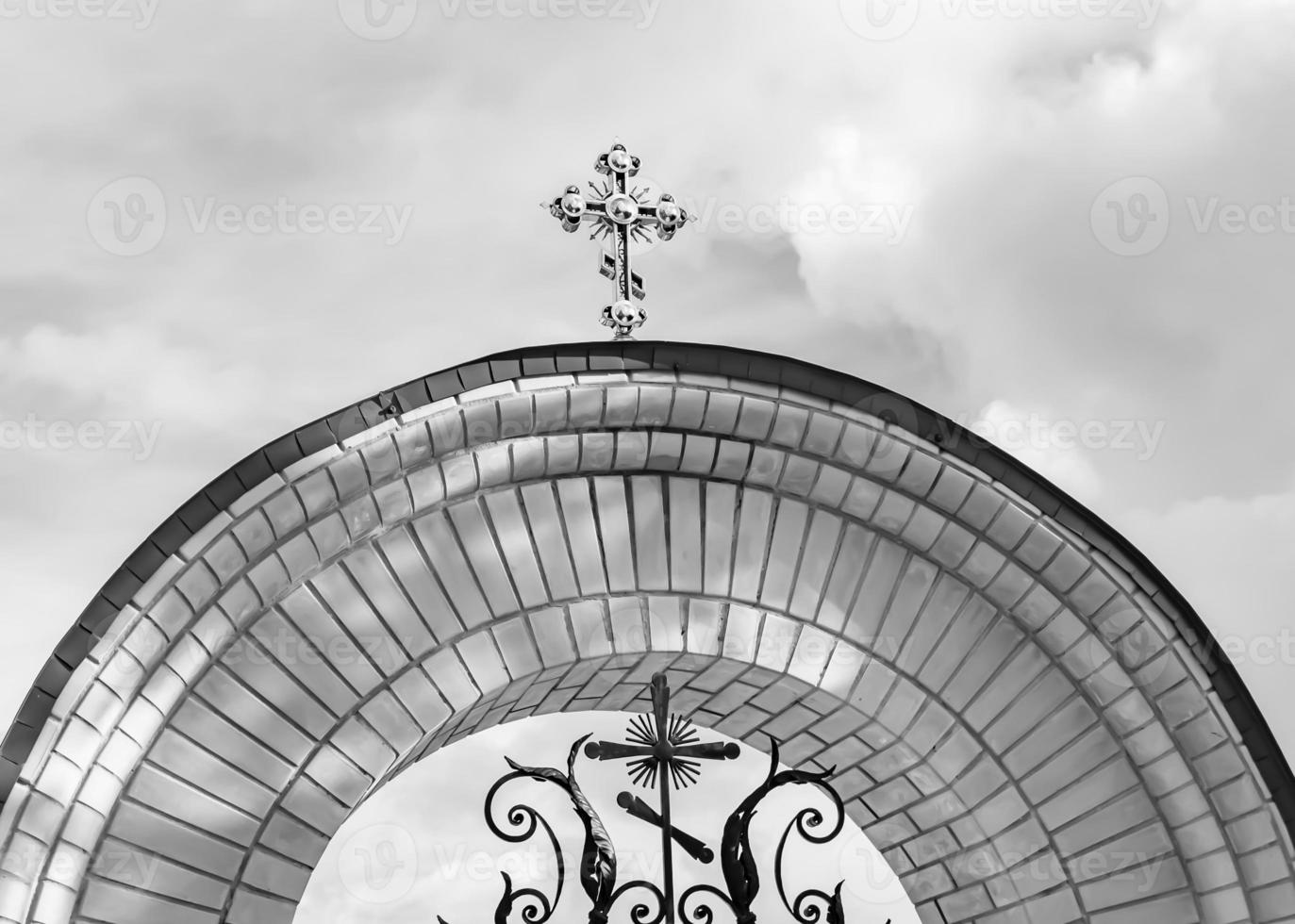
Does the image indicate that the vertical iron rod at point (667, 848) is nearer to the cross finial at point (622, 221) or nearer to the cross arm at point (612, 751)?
the cross arm at point (612, 751)

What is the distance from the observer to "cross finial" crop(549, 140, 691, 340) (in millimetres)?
6098

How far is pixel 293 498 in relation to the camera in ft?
17.4

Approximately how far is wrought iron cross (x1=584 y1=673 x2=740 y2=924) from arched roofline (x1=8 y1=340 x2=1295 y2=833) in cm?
130

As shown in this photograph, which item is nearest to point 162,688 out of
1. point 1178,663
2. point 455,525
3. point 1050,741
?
point 455,525

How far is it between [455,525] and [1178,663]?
2.91m

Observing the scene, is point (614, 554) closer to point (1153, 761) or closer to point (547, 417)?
point (547, 417)

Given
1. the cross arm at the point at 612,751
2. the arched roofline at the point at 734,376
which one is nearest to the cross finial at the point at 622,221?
the arched roofline at the point at 734,376

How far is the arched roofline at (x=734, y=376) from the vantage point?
16.9 feet

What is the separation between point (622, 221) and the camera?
6113mm

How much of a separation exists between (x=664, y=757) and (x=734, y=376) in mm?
1546

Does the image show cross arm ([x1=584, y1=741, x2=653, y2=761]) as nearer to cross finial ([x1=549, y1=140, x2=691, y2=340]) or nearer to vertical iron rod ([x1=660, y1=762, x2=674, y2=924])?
vertical iron rod ([x1=660, y1=762, x2=674, y2=924])

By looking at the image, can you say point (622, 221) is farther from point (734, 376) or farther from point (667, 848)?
point (667, 848)

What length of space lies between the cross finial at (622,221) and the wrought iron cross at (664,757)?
1643 mm

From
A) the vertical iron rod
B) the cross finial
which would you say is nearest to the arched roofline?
the cross finial
